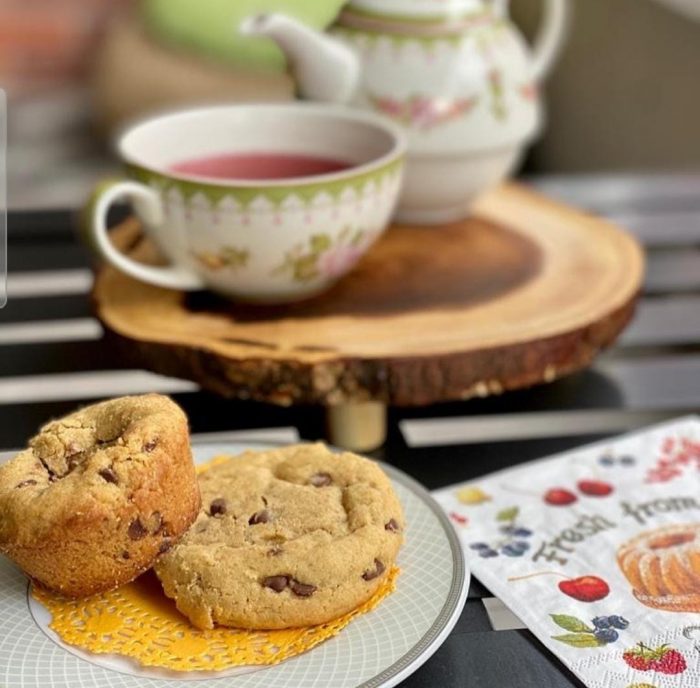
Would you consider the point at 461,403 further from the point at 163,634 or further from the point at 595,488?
the point at 163,634

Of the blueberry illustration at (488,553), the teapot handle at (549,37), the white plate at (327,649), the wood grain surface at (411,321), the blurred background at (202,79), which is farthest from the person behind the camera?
the blurred background at (202,79)

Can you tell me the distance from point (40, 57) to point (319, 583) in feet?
7.15

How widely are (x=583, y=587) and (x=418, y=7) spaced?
0.49m

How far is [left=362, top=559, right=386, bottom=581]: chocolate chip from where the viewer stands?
0.47 m

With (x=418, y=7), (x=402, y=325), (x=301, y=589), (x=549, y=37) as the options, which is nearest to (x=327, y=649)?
(x=301, y=589)

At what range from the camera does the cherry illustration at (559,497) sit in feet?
1.98

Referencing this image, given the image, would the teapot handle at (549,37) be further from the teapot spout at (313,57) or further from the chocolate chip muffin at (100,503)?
the chocolate chip muffin at (100,503)

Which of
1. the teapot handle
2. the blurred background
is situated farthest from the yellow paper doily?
the blurred background

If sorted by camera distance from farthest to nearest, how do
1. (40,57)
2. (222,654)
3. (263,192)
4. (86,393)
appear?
1. (40,57)
2. (86,393)
3. (263,192)
4. (222,654)

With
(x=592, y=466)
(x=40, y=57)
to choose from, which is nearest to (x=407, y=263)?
(x=592, y=466)

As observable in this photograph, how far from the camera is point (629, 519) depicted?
1.92 feet

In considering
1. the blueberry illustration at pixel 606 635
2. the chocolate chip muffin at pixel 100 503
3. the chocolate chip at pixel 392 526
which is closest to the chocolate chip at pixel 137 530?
the chocolate chip muffin at pixel 100 503

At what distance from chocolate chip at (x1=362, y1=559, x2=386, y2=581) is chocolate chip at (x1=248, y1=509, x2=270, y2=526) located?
57 millimetres

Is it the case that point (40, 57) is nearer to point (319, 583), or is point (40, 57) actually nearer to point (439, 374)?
point (439, 374)
